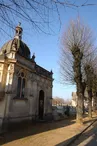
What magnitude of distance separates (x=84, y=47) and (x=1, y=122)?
12.8 m

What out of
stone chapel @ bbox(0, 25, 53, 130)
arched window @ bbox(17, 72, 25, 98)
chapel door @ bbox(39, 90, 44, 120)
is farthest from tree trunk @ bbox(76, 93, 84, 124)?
arched window @ bbox(17, 72, 25, 98)

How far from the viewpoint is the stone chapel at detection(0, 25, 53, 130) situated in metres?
14.5

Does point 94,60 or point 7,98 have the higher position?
point 94,60

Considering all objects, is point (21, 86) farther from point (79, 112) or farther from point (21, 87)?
point (79, 112)

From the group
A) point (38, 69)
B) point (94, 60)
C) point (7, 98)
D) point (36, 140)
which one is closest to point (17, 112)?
point (7, 98)

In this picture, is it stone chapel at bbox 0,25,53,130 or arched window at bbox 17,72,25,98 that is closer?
stone chapel at bbox 0,25,53,130

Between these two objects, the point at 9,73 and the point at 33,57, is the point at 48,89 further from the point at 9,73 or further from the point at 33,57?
the point at 9,73

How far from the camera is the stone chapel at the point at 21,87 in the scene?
47.4ft

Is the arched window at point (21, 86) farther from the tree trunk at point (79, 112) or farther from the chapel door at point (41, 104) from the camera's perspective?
the tree trunk at point (79, 112)

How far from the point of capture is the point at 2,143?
9.59m

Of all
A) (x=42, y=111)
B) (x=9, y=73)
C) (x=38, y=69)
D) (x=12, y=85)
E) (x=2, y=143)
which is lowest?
(x=2, y=143)

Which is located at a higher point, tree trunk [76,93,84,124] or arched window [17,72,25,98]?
arched window [17,72,25,98]

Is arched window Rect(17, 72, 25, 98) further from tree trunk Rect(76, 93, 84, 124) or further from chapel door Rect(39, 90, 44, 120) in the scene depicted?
tree trunk Rect(76, 93, 84, 124)

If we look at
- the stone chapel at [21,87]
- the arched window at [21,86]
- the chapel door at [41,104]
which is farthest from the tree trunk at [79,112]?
the arched window at [21,86]
